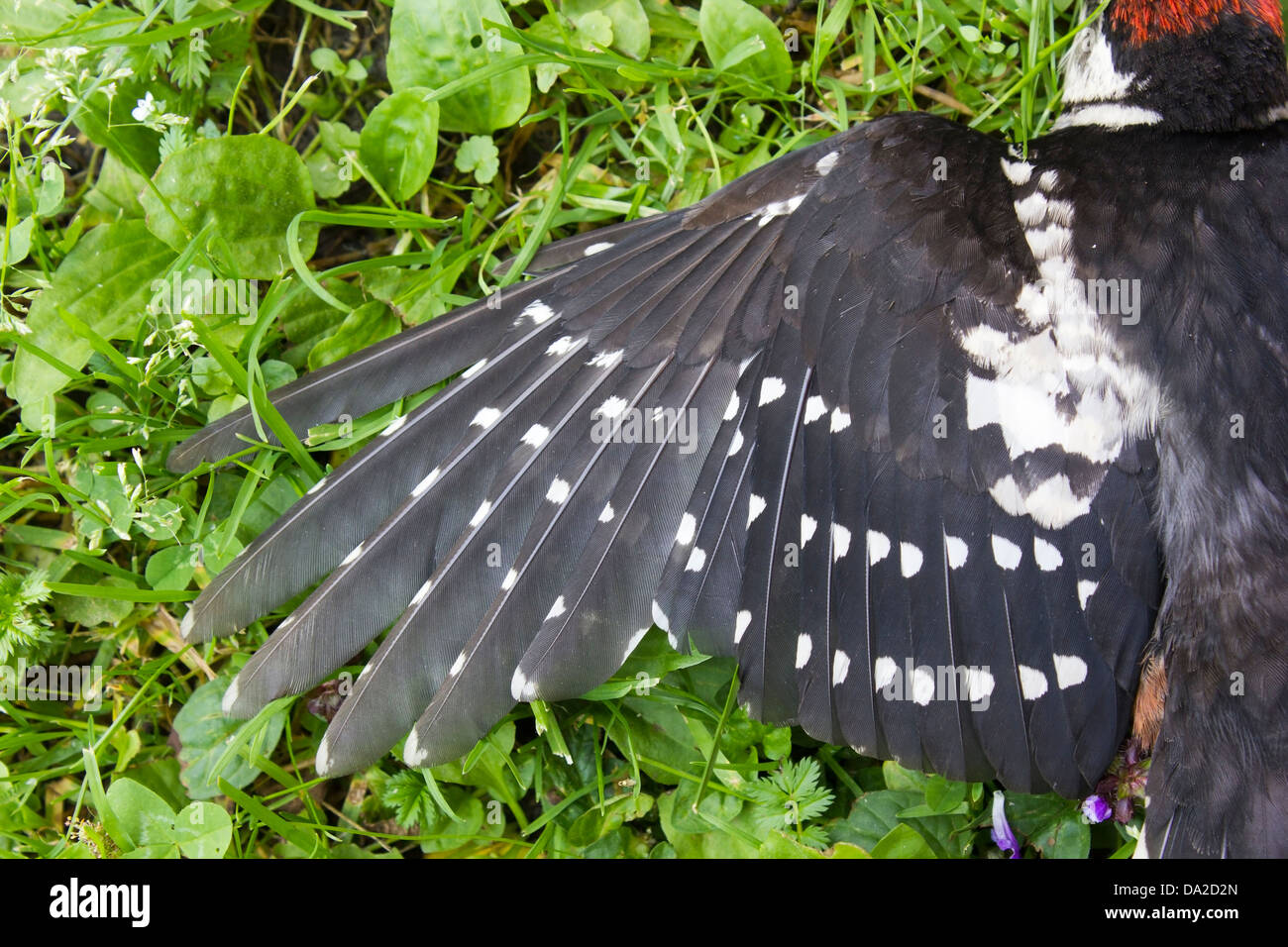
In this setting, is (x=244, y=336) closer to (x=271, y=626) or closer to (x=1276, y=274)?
(x=271, y=626)

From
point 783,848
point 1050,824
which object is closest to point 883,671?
point 783,848

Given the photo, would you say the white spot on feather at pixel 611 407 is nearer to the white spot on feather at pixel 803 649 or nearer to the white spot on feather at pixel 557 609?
the white spot on feather at pixel 557 609

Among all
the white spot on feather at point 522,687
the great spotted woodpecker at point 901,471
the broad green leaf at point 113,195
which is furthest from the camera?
the broad green leaf at point 113,195

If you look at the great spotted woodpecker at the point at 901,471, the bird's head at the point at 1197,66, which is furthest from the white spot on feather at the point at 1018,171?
the bird's head at the point at 1197,66

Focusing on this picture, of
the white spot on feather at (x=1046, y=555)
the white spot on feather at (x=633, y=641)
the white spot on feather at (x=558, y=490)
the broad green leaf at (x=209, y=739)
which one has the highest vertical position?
the white spot on feather at (x=558, y=490)

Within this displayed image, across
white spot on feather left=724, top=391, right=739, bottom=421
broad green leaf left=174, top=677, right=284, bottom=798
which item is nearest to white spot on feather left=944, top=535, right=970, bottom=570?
white spot on feather left=724, top=391, right=739, bottom=421

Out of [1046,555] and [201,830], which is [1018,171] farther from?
[201,830]

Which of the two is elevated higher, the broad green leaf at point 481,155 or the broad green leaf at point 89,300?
the broad green leaf at point 481,155
